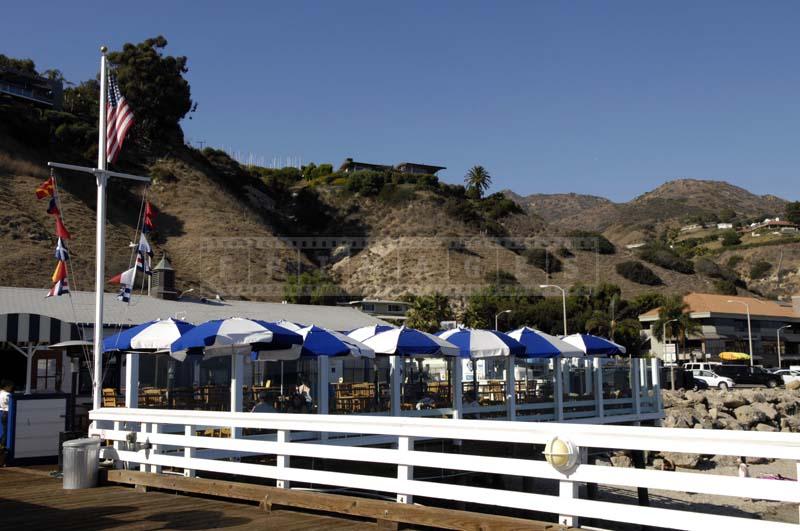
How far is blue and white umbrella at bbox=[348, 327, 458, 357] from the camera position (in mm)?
18719

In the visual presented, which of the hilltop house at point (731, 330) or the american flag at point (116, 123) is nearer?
the american flag at point (116, 123)

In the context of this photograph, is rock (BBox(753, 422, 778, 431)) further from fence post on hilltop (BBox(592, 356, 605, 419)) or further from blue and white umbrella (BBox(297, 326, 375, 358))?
blue and white umbrella (BBox(297, 326, 375, 358))

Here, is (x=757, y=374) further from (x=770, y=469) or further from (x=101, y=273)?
(x=101, y=273)

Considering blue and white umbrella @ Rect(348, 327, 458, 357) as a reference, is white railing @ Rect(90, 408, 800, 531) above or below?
below

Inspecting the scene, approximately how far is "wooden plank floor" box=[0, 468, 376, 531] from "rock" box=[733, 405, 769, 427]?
33734 mm

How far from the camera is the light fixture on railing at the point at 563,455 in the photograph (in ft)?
21.9

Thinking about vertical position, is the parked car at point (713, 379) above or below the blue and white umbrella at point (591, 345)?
below

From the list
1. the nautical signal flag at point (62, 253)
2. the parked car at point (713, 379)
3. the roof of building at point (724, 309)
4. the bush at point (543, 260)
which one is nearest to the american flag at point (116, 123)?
the nautical signal flag at point (62, 253)

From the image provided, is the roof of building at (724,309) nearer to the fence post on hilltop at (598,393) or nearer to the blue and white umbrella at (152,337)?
the fence post on hilltop at (598,393)

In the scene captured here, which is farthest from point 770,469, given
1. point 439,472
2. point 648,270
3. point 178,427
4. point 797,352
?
point 648,270

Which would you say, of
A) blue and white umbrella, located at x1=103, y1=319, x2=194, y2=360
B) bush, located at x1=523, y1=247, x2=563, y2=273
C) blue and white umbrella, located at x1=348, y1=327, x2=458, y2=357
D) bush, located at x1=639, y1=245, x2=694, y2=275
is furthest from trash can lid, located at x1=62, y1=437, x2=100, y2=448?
bush, located at x1=639, y1=245, x2=694, y2=275

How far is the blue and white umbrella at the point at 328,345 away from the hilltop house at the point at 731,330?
62.5 metres

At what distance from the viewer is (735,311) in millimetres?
81000

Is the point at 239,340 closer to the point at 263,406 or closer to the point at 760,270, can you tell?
the point at 263,406
